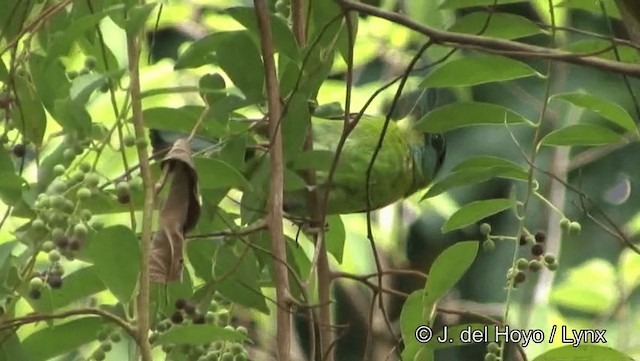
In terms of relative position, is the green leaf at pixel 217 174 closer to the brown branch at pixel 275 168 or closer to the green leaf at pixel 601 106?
the brown branch at pixel 275 168

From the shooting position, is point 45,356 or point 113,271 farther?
point 45,356

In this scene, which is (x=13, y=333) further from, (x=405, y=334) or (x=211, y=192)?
(x=405, y=334)

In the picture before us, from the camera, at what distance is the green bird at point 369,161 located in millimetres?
870

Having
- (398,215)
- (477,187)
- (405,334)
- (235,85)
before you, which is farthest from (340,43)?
(477,187)

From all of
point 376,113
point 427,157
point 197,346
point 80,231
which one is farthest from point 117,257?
point 376,113

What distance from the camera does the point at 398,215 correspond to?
1.72 meters

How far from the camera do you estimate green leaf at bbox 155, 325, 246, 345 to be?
25.2 inches

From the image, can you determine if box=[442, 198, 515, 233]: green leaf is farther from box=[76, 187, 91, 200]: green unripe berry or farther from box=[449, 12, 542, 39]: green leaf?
box=[76, 187, 91, 200]: green unripe berry

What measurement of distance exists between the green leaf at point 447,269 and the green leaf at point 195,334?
15 centimetres

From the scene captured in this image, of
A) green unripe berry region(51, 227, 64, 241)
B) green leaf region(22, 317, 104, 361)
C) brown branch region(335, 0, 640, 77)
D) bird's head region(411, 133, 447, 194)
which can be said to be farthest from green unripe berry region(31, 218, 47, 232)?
bird's head region(411, 133, 447, 194)

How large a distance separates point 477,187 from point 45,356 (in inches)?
54.1

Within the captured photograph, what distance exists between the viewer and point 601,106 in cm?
80

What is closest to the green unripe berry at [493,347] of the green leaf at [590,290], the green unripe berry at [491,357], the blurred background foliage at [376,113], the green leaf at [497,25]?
the green unripe berry at [491,357]

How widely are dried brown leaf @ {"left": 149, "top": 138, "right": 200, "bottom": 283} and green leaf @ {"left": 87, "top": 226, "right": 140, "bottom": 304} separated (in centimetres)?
2
